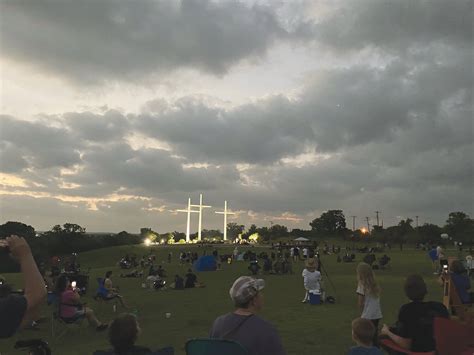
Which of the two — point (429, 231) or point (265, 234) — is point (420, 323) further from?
point (265, 234)

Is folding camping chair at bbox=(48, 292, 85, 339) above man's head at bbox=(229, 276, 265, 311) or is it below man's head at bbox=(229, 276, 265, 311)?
below

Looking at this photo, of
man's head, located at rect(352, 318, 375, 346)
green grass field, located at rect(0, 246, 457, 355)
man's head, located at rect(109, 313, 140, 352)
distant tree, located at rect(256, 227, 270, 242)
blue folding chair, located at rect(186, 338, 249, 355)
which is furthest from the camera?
distant tree, located at rect(256, 227, 270, 242)

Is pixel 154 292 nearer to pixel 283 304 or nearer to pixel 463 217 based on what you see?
pixel 283 304

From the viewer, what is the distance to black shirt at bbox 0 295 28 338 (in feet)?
8.12

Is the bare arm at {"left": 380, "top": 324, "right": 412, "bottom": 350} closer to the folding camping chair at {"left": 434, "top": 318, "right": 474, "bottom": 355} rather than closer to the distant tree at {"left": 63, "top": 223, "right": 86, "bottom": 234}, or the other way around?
the folding camping chair at {"left": 434, "top": 318, "right": 474, "bottom": 355}

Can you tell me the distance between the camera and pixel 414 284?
4.44 metres

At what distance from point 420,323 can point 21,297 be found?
388 cm

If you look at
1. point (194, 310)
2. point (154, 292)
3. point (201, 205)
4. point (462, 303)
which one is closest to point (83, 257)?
point (154, 292)

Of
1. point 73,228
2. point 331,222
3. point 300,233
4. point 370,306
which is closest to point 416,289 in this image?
point 370,306

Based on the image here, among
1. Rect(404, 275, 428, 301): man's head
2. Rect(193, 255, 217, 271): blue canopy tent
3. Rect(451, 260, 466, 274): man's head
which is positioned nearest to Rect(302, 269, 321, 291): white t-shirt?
Rect(451, 260, 466, 274): man's head

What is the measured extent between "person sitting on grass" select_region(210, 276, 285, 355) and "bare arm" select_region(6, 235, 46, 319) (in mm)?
1491

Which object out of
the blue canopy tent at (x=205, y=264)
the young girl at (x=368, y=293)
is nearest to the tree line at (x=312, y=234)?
the blue canopy tent at (x=205, y=264)

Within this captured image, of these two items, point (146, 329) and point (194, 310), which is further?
point (194, 310)

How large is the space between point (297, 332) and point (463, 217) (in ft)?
406
